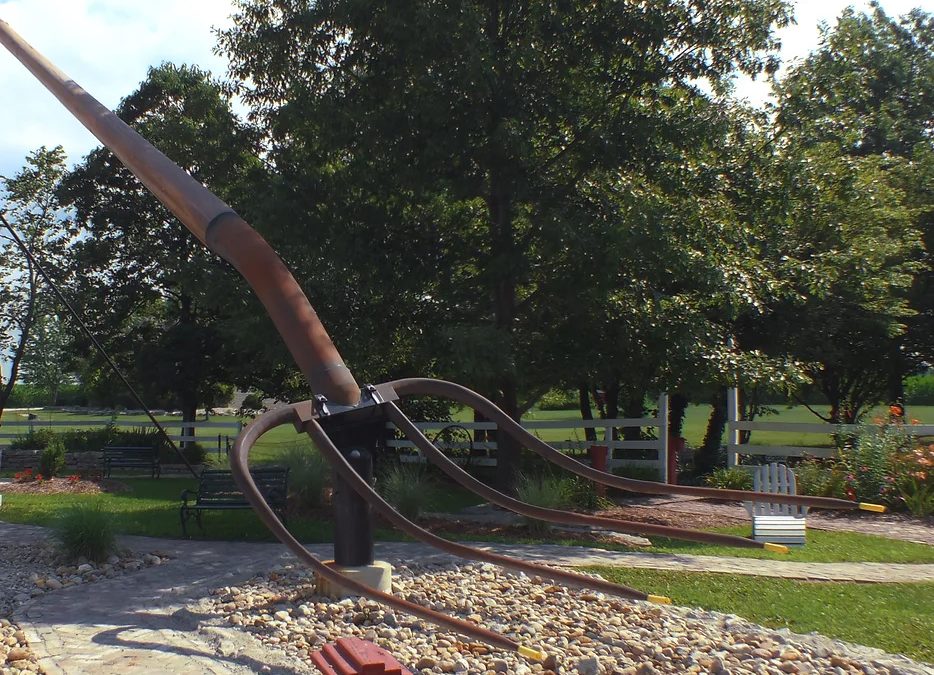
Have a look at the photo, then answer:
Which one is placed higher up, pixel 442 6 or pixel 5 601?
pixel 442 6

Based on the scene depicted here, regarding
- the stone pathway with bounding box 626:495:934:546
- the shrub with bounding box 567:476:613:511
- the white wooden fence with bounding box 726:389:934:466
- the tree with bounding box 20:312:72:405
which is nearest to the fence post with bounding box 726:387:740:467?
the white wooden fence with bounding box 726:389:934:466

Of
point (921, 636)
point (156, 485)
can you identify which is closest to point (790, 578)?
point (921, 636)

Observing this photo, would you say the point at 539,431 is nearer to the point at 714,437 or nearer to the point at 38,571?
the point at 714,437

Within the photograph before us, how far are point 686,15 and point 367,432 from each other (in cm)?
779

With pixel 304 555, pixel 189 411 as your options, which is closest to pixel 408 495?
pixel 304 555

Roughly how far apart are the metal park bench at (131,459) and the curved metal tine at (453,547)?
13753 mm

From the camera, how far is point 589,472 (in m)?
5.71

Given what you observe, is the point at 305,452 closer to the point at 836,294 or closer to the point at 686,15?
the point at 686,15

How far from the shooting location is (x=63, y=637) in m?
6.59

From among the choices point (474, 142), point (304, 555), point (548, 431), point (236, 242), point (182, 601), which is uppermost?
point (474, 142)

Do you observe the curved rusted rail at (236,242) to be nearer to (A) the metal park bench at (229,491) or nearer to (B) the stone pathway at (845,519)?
(A) the metal park bench at (229,491)

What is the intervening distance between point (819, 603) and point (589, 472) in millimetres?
2886

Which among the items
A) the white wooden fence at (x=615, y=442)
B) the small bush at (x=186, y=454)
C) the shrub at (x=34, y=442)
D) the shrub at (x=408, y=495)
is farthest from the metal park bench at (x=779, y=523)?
the shrub at (x=34, y=442)

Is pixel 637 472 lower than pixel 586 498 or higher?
higher
